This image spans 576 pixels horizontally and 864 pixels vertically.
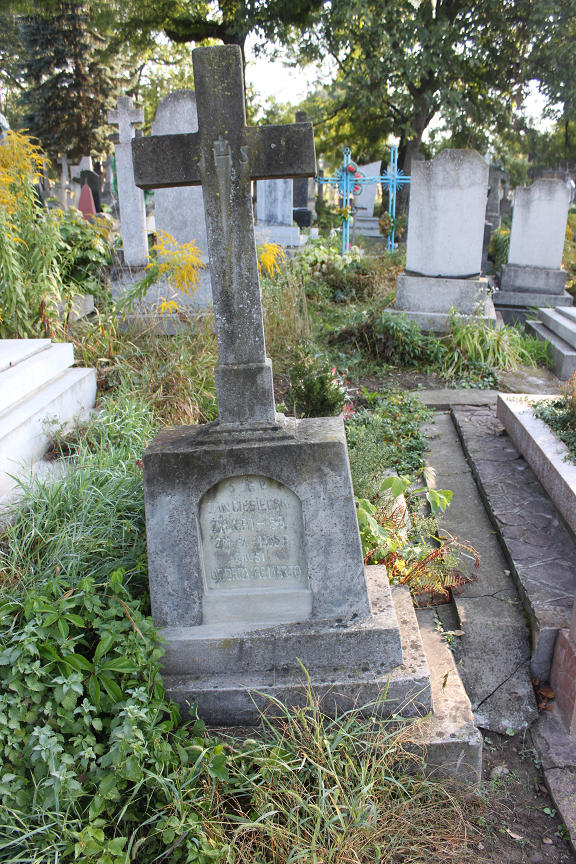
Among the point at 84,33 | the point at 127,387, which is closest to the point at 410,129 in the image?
the point at 84,33

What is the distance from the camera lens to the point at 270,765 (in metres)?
1.92

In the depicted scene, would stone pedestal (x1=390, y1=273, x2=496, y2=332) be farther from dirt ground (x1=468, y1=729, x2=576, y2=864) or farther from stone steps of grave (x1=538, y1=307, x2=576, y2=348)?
dirt ground (x1=468, y1=729, x2=576, y2=864)

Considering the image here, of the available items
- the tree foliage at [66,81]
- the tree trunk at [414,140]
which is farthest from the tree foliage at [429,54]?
the tree foliage at [66,81]

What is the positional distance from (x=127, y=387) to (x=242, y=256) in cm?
246

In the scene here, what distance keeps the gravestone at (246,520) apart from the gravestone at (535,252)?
23.8 feet

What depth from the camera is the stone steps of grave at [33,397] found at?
A: 3.41m

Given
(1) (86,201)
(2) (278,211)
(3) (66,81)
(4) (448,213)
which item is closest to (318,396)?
(4) (448,213)

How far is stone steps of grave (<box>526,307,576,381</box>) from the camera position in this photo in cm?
612

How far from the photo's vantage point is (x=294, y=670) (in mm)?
2299

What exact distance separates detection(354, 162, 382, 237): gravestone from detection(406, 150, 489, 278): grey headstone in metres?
14.1

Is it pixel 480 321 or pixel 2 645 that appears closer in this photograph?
pixel 2 645

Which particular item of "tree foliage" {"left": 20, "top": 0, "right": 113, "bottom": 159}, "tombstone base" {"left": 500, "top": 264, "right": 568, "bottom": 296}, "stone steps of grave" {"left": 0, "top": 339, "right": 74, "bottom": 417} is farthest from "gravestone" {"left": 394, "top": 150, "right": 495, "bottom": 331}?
"tree foliage" {"left": 20, "top": 0, "right": 113, "bottom": 159}

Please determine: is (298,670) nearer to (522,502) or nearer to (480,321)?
(522,502)

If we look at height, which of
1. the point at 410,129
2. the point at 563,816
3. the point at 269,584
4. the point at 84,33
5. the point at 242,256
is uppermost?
the point at 84,33
